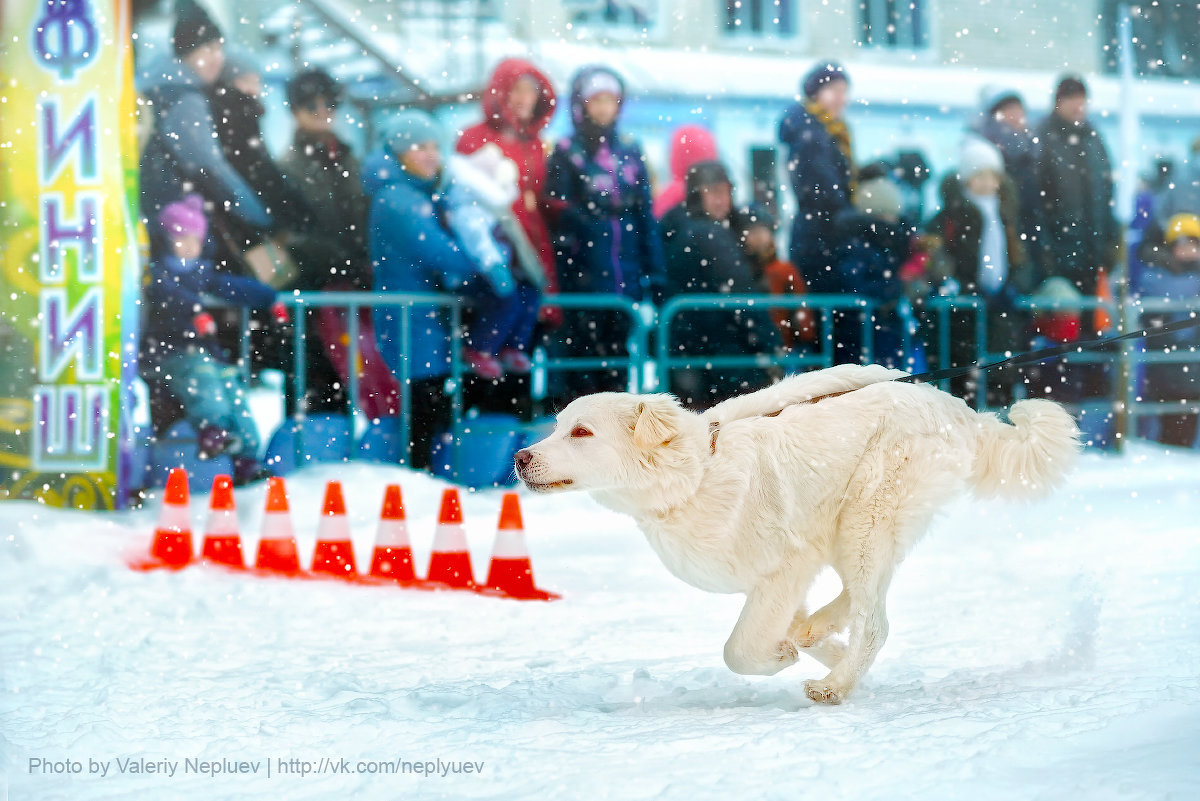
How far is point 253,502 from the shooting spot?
7559 millimetres

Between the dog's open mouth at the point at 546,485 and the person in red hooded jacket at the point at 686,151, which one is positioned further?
the person in red hooded jacket at the point at 686,151

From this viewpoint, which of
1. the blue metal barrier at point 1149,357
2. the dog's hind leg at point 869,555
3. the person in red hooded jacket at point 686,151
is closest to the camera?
the dog's hind leg at point 869,555

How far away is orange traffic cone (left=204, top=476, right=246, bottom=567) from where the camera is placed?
6.11 meters

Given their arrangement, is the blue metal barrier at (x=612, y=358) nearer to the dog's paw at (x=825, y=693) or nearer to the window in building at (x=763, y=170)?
the dog's paw at (x=825, y=693)

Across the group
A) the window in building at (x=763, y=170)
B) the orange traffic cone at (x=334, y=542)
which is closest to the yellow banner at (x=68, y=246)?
the orange traffic cone at (x=334, y=542)

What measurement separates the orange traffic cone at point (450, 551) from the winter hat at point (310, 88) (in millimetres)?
3648

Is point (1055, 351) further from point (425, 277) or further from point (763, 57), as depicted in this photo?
point (763, 57)

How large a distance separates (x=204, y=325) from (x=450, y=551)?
295cm

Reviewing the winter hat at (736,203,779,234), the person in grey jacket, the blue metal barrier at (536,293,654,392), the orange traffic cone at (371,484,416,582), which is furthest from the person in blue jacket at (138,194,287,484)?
the winter hat at (736,203,779,234)

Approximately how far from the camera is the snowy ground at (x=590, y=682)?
9.14 ft

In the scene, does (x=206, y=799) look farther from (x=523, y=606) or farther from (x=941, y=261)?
(x=941, y=261)

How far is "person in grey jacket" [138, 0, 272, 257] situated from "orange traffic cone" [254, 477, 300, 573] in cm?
258

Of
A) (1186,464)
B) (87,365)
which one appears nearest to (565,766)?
(87,365)

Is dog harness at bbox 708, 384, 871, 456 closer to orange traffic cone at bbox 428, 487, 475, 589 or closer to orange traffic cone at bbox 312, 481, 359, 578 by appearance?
orange traffic cone at bbox 428, 487, 475, 589
